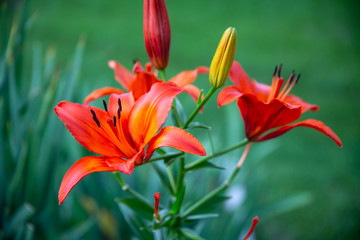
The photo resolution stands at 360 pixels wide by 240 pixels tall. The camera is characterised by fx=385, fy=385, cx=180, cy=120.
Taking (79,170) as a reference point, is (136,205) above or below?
below

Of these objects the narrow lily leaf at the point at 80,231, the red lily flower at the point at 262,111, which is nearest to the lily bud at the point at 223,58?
the red lily flower at the point at 262,111

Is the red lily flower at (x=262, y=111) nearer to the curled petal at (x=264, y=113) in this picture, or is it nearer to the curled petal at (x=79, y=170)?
the curled petal at (x=264, y=113)

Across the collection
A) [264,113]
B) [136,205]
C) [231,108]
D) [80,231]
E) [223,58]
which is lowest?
[80,231]

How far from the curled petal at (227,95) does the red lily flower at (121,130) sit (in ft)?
0.20

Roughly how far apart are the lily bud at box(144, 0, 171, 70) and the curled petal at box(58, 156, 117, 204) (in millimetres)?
213

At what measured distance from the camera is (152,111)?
56 cm

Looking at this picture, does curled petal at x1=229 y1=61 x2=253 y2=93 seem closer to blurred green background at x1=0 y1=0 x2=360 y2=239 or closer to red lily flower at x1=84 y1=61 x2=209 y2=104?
red lily flower at x1=84 y1=61 x2=209 y2=104

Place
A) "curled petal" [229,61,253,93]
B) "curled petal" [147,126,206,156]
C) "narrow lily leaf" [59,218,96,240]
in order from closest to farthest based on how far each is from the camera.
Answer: "curled petal" [147,126,206,156]
"curled petal" [229,61,253,93]
"narrow lily leaf" [59,218,96,240]

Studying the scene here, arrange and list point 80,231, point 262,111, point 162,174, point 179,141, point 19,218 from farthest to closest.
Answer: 1. point 80,231
2. point 19,218
3. point 162,174
4. point 262,111
5. point 179,141

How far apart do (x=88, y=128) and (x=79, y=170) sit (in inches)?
3.1

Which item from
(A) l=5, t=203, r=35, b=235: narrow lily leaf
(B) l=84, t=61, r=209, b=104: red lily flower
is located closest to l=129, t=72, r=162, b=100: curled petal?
(B) l=84, t=61, r=209, b=104: red lily flower

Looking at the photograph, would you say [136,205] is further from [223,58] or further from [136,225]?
[223,58]

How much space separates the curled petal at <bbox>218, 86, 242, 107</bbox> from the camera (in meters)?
0.52

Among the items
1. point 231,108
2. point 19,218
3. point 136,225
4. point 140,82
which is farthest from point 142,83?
point 231,108
